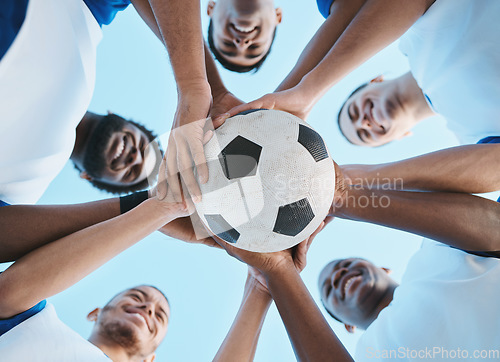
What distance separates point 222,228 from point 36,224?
969 millimetres

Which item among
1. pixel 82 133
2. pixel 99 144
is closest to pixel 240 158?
Answer: pixel 99 144

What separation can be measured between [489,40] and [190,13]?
60.0 inches

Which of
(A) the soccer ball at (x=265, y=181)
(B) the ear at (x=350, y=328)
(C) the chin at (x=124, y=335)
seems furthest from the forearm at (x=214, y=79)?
(B) the ear at (x=350, y=328)

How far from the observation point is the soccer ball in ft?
→ 4.67

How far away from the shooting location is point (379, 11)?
184cm

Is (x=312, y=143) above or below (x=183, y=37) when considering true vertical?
below

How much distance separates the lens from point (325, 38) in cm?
215

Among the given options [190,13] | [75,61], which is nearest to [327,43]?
[190,13]

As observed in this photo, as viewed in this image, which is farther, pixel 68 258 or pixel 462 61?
pixel 462 61

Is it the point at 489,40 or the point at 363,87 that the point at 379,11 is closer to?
the point at 489,40

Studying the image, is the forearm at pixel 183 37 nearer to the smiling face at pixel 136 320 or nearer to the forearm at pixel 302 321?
the forearm at pixel 302 321

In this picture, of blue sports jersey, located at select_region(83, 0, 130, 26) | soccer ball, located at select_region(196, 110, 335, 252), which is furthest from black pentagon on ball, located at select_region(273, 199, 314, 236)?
blue sports jersey, located at select_region(83, 0, 130, 26)

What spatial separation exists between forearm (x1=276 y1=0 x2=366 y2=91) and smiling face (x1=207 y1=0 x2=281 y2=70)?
439 mm

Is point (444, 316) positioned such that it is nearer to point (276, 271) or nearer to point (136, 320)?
point (276, 271)
